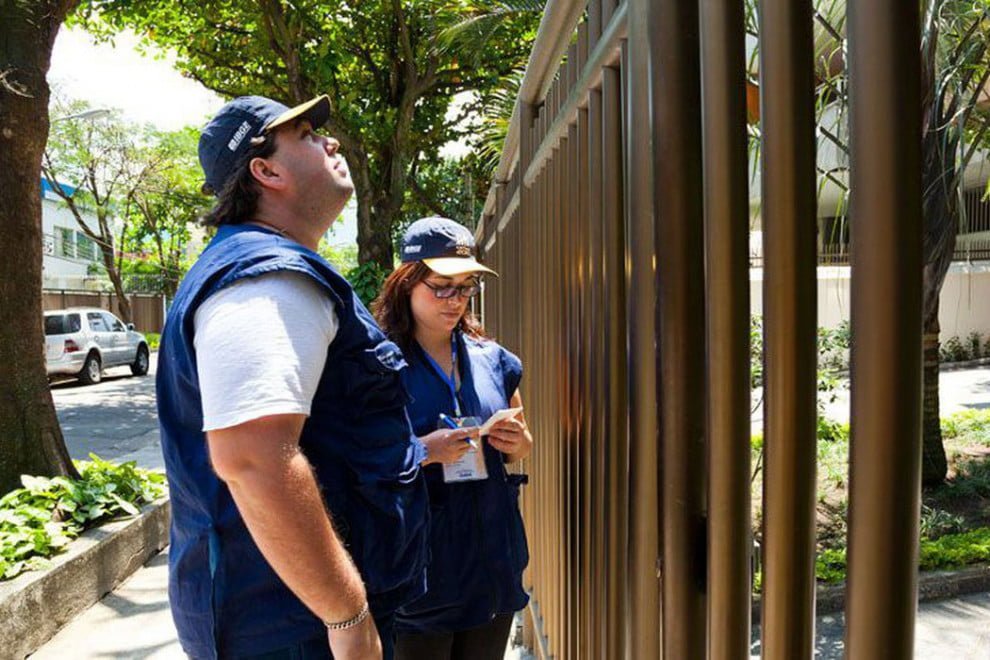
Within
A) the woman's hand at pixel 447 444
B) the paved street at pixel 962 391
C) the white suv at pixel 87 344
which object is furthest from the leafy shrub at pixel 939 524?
the white suv at pixel 87 344

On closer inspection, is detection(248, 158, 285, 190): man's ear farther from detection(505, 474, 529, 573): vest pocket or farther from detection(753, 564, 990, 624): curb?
detection(753, 564, 990, 624): curb

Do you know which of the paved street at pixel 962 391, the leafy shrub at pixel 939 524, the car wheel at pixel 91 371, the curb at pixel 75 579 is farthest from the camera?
the car wheel at pixel 91 371

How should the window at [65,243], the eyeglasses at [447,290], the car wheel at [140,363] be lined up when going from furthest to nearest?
1. the window at [65,243]
2. the car wheel at [140,363]
3. the eyeglasses at [447,290]

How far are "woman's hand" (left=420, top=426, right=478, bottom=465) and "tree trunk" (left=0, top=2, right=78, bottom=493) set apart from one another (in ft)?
15.1

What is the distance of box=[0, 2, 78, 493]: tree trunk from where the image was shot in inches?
224

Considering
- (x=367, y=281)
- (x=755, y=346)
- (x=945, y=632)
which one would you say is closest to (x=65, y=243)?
(x=367, y=281)

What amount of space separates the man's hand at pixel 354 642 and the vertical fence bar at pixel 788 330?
897 mm

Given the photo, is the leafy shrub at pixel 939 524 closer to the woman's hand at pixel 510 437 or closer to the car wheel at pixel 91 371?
the woman's hand at pixel 510 437

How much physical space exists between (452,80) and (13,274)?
31.1 ft

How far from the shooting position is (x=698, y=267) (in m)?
1.05

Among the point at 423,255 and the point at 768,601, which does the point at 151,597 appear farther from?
the point at 768,601

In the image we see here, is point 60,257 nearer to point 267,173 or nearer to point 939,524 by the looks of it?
point 939,524

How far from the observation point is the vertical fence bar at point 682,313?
103 cm

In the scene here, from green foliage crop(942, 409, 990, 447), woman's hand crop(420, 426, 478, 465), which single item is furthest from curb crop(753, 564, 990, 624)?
green foliage crop(942, 409, 990, 447)
